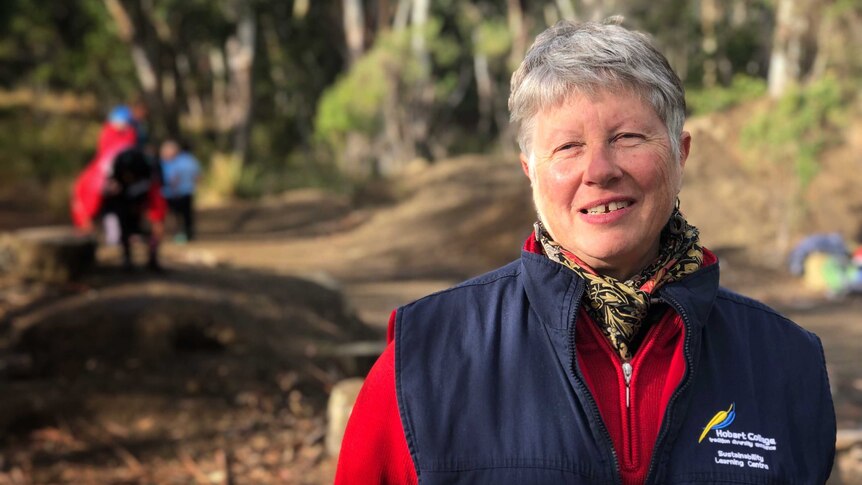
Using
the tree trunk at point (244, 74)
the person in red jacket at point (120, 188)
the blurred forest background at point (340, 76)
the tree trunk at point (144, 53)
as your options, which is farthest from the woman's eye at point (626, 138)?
the tree trunk at point (244, 74)

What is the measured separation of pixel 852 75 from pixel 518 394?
22115 mm

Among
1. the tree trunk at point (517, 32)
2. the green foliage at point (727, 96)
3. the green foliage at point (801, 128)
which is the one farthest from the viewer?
the tree trunk at point (517, 32)

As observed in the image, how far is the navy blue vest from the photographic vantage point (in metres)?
1.84

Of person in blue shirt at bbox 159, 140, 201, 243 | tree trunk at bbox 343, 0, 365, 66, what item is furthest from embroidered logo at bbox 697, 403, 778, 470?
tree trunk at bbox 343, 0, 365, 66

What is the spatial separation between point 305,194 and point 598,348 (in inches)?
970

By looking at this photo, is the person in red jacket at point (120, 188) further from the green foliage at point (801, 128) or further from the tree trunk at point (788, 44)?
the tree trunk at point (788, 44)

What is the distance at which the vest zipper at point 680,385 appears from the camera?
1.83m

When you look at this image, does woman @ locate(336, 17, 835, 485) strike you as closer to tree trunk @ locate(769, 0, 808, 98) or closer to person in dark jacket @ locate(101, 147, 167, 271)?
person in dark jacket @ locate(101, 147, 167, 271)

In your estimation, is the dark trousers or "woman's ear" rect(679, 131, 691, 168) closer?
"woman's ear" rect(679, 131, 691, 168)

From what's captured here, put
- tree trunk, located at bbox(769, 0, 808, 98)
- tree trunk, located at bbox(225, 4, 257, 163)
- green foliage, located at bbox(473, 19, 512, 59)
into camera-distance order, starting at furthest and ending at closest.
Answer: green foliage, located at bbox(473, 19, 512, 59)
tree trunk, located at bbox(225, 4, 257, 163)
tree trunk, located at bbox(769, 0, 808, 98)

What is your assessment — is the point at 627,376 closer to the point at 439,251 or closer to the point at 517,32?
the point at 439,251

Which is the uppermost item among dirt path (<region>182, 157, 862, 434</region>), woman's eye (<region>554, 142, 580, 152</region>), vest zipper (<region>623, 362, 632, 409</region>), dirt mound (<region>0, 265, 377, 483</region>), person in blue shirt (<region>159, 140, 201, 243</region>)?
woman's eye (<region>554, 142, 580, 152</region>)

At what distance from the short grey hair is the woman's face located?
2 centimetres

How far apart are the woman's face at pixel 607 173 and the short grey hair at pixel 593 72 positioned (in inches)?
0.9
